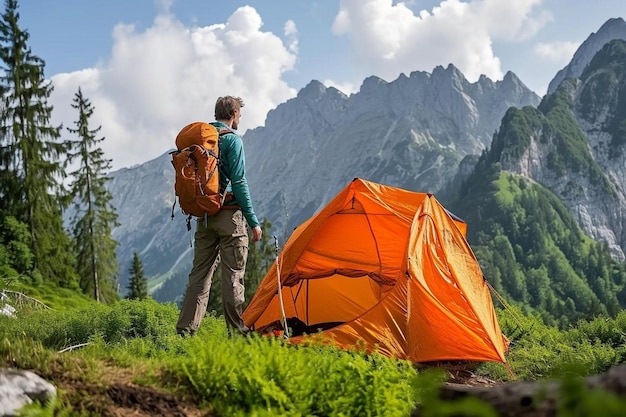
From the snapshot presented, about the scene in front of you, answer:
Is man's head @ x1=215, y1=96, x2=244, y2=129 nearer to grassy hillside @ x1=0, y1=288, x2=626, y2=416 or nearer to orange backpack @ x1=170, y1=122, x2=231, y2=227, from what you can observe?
orange backpack @ x1=170, y1=122, x2=231, y2=227

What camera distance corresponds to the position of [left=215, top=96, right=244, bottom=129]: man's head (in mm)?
7367

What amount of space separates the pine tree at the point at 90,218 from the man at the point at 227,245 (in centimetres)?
2934

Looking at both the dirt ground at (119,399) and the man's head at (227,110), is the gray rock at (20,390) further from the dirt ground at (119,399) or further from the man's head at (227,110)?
the man's head at (227,110)

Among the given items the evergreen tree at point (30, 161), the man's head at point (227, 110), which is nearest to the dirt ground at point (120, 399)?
the man's head at point (227, 110)

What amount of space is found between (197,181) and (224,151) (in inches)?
24.3

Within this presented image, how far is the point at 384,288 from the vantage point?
36.3 feet

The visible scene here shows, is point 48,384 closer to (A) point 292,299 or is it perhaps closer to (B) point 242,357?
(B) point 242,357

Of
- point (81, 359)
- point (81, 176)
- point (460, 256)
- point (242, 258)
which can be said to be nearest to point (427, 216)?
point (460, 256)

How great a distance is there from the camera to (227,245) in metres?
7.03

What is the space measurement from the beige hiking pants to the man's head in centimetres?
130

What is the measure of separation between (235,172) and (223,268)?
4.22 ft

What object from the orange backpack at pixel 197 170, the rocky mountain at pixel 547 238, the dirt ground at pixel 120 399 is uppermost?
the rocky mountain at pixel 547 238

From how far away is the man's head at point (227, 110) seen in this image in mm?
7367

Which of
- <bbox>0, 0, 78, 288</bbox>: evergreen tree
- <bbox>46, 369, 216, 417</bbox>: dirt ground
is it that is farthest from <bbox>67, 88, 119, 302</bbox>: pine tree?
<bbox>46, 369, 216, 417</bbox>: dirt ground
